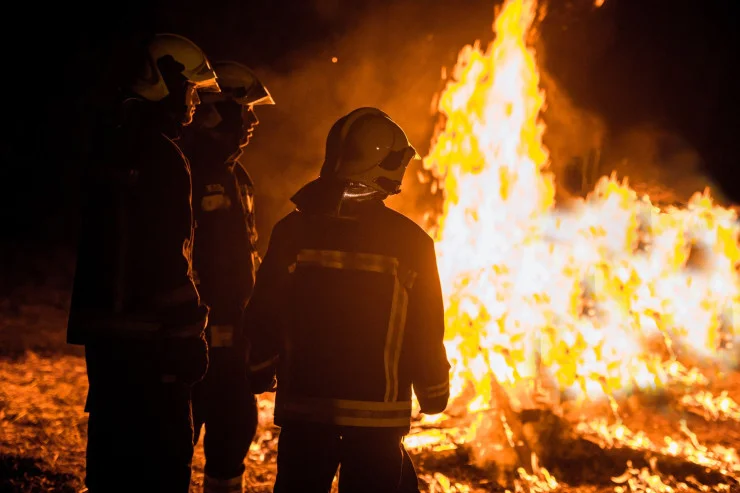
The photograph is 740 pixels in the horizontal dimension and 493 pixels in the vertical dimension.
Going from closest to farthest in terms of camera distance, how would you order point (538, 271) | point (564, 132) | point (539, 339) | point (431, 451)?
1. point (431, 451)
2. point (539, 339)
3. point (538, 271)
4. point (564, 132)

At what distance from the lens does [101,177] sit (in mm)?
2330

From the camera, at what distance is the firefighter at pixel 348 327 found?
2.12 meters

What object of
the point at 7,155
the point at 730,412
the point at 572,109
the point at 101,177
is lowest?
the point at 730,412

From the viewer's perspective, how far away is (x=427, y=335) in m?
2.28

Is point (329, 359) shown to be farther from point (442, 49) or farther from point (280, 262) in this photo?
point (442, 49)

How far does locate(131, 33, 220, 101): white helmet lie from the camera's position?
2.54 metres

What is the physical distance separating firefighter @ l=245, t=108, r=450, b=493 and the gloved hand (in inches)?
13.6

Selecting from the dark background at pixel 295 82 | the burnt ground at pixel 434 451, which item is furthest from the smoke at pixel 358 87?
the burnt ground at pixel 434 451

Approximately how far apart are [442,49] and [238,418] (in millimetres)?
10453

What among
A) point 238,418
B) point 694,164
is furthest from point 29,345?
point 694,164

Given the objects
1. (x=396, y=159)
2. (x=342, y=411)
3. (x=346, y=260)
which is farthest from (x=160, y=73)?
(x=342, y=411)

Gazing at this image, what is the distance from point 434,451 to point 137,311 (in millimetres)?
3038

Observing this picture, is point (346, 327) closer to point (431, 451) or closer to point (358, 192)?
point (358, 192)

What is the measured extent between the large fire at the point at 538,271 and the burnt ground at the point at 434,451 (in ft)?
2.14
